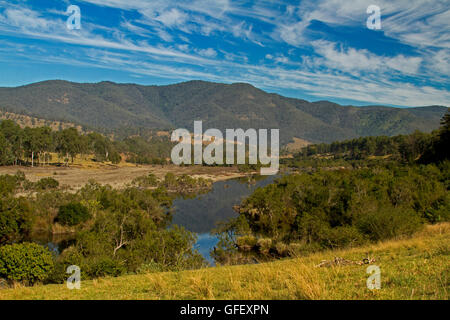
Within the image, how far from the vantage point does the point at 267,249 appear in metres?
36.8

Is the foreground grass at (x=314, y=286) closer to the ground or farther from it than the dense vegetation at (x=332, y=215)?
farther from it

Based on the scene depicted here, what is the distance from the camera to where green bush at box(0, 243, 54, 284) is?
18.1 meters

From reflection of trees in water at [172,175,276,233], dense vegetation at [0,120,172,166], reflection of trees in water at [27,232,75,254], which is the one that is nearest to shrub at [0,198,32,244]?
reflection of trees in water at [27,232,75,254]

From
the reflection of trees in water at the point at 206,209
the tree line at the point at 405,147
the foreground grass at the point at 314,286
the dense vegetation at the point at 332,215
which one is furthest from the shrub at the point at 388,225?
the tree line at the point at 405,147

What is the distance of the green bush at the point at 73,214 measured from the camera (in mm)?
43938

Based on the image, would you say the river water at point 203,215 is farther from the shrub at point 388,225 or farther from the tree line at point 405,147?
the tree line at point 405,147

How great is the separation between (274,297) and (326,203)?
37453 mm

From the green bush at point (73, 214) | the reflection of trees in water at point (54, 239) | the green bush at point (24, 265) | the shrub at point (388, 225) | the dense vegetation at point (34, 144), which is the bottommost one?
the reflection of trees in water at point (54, 239)

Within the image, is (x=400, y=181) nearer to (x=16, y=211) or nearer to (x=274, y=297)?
(x=274, y=297)

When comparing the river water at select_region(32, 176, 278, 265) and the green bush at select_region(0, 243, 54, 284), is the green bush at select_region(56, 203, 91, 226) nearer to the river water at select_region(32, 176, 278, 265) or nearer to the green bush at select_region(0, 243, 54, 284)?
the river water at select_region(32, 176, 278, 265)

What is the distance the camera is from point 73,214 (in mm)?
43906

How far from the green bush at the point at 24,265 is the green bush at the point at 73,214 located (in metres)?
26.6

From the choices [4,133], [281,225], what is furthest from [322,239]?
[4,133]

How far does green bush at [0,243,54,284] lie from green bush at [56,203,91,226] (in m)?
26.6
